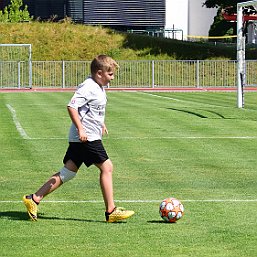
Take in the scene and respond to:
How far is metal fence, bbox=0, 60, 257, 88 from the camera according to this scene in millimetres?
51750

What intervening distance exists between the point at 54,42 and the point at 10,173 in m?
45.8

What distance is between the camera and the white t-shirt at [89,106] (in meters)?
10.0

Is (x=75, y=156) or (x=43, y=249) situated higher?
(x=75, y=156)

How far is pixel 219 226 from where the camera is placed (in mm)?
9758

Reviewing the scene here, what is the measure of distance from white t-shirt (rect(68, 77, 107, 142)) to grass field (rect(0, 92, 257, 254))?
3.01 feet

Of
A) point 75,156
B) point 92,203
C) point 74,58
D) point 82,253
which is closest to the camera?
point 82,253

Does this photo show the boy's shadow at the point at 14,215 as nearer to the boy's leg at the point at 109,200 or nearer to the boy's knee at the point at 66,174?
the boy's knee at the point at 66,174

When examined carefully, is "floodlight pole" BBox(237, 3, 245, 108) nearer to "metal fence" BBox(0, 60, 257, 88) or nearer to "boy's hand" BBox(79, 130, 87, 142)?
"boy's hand" BBox(79, 130, 87, 142)

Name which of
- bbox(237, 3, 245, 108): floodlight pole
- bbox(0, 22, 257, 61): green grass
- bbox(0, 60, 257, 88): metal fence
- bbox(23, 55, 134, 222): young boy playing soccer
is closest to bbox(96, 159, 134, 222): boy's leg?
bbox(23, 55, 134, 222): young boy playing soccer

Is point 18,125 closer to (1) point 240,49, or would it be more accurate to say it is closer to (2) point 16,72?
(1) point 240,49

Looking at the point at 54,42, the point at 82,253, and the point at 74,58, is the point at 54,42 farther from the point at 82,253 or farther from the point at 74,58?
the point at 82,253

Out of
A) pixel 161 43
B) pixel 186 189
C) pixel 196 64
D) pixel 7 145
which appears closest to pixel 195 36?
pixel 161 43

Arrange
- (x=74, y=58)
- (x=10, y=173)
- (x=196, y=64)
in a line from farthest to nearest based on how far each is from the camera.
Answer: (x=74, y=58), (x=196, y=64), (x=10, y=173)

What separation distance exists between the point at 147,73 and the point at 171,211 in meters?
43.2
